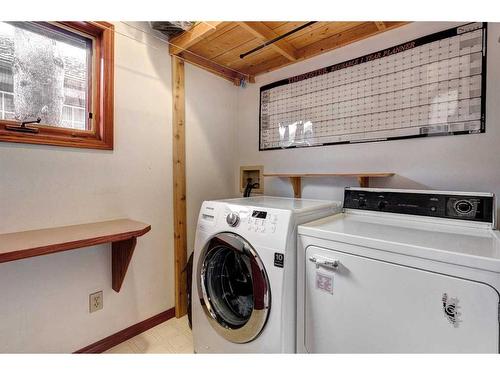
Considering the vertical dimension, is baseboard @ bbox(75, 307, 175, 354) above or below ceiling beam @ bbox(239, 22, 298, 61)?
below

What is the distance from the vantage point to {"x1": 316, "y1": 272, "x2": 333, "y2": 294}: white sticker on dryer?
989mm

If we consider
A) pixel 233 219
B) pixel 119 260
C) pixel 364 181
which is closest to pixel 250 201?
pixel 233 219

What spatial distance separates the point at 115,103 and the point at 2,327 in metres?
1.32

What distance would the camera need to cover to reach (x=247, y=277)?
1301mm

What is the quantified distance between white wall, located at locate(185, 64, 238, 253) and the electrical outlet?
683 mm

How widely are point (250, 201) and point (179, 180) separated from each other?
65cm

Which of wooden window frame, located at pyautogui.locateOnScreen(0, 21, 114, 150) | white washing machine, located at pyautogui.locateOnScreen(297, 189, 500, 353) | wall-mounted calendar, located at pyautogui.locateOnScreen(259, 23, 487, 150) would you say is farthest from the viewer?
wooden window frame, located at pyautogui.locateOnScreen(0, 21, 114, 150)

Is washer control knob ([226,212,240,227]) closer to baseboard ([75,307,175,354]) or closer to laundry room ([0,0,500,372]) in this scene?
laundry room ([0,0,500,372])

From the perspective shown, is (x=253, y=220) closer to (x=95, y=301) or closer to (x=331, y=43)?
(x=95, y=301)

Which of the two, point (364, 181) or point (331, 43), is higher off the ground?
point (331, 43)

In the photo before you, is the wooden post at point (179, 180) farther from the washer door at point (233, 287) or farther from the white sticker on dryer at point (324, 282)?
the white sticker on dryer at point (324, 282)

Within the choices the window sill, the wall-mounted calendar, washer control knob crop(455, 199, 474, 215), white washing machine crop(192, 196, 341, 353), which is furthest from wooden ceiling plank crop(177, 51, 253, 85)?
washer control knob crop(455, 199, 474, 215)

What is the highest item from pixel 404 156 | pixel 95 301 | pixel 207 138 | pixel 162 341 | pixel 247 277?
pixel 207 138

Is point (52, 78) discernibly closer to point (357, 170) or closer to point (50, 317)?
point (50, 317)
